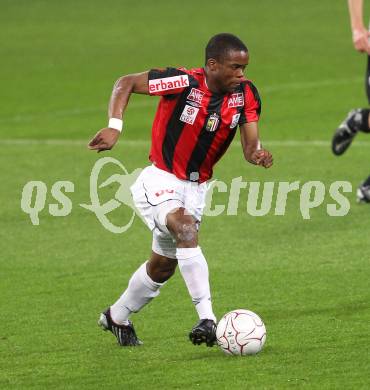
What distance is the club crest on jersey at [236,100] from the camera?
340 inches

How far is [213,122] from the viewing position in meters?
8.62

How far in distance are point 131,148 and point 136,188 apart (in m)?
11.1

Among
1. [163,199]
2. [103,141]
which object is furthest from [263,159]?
[103,141]

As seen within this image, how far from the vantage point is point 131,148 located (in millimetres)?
19703

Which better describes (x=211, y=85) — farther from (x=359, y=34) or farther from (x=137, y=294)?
(x=137, y=294)

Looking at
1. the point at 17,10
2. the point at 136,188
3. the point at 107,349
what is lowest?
the point at 107,349

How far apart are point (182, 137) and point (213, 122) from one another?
9.0 inches

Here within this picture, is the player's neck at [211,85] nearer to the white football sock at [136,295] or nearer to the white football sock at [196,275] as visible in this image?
the white football sock at [196,275]

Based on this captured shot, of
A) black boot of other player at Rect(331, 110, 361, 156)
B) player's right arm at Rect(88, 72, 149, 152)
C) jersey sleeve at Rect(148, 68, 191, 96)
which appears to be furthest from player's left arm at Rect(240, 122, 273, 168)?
black boot of other player at Rect(331, 110, 361, 156)

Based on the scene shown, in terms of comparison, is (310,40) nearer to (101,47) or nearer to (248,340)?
(101,47)

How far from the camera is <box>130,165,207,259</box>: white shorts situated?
27.7ft

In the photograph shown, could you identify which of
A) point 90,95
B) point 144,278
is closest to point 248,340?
point 144,278

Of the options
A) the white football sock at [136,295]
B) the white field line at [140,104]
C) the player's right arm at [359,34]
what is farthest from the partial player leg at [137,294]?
the white field line at [140,104]

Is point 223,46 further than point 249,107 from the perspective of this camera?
No
